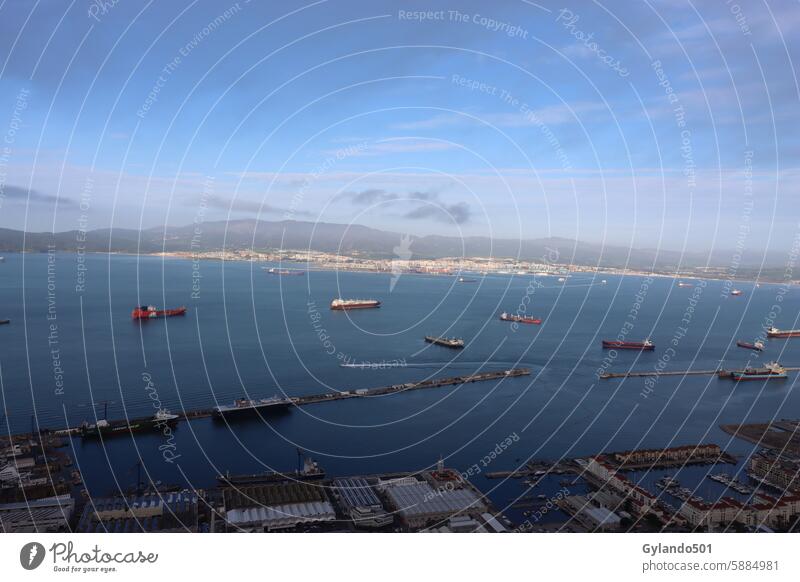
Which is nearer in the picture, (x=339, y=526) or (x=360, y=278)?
(x=339, y=526)

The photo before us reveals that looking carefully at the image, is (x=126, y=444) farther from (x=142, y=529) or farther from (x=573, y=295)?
(x=573, y=295)

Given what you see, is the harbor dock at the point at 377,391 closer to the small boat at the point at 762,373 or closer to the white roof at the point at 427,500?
the white roof at the point at 427,500

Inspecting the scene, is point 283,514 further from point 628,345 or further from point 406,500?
point 628,345

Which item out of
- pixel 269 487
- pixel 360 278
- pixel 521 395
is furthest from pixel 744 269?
pixel 269 487

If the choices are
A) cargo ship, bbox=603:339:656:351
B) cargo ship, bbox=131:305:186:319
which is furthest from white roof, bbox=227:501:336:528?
cargo ship, bbox=131:305:186:319

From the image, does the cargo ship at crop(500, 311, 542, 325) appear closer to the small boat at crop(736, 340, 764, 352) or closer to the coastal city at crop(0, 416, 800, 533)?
the small boat at crop(736, 340, 764, 352)

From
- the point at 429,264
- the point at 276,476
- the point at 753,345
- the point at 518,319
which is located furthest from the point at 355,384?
the point at 429,264
